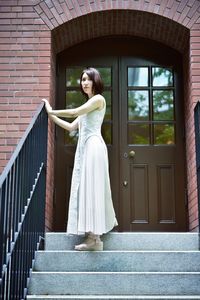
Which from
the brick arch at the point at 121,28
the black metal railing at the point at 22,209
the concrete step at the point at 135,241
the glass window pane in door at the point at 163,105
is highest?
the brick arch at the point at 121,28

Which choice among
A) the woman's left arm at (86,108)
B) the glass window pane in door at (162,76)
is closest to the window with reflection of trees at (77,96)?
the glass window pane in door at (162,76)

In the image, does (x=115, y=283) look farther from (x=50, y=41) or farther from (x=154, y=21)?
(x=154, y=21)

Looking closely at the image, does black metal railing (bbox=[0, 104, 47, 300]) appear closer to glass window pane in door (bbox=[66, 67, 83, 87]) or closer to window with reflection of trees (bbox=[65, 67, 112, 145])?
window with reflection of trees (bbox=[65, 67, 112, 145])

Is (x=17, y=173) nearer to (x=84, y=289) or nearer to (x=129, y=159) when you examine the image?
(x=84, y=289)

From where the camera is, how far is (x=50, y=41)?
5.66 metres

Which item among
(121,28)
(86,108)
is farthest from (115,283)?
(121,28)

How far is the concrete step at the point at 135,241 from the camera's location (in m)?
4.55

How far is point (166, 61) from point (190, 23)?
2.36ft

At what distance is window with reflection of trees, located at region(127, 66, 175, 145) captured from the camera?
20.1 feet

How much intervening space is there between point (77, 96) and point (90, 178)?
205 cm

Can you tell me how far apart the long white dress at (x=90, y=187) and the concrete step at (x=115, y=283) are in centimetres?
46

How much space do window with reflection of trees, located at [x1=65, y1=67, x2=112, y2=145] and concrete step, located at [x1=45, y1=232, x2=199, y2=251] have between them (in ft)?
5.75

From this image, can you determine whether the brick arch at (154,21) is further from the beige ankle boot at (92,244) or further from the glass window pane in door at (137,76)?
the beige ankle boot at (92,244)

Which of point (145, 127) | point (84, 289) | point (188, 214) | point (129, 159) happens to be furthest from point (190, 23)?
point (84, 289)
